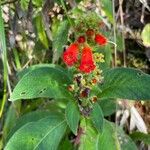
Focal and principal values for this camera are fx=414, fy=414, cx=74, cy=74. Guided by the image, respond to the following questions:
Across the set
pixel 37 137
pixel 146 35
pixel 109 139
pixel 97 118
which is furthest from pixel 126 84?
pixel 146 35

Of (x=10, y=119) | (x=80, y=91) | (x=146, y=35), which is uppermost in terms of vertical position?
(x=146, y=35)

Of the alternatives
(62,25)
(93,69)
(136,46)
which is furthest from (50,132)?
(136,46)

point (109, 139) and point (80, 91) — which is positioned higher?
point (80, 91)

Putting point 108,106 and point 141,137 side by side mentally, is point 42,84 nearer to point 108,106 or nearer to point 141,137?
point 108,106

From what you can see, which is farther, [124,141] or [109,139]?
[124,141]

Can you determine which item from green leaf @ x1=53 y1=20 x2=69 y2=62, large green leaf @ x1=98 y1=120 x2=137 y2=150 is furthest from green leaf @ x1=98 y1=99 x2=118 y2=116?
green leaf @ x1=53 y1=20 x2=69 y2=62

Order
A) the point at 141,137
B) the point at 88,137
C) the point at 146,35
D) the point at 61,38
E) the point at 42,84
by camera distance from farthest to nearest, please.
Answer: the point at 146,35, the point at 141,137, the point at 61,38, the point at 88,137, the point at 42,84

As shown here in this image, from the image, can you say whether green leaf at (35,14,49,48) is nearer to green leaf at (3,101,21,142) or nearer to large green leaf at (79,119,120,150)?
green leaf at (3,101,21,142)
